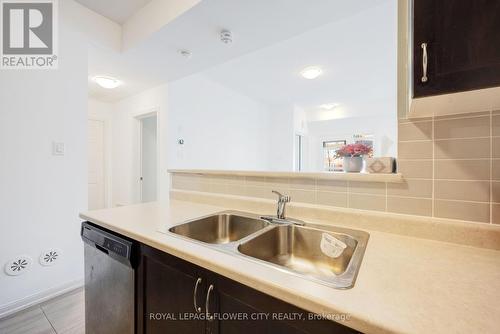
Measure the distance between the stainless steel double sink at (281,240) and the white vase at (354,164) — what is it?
1.19 ft

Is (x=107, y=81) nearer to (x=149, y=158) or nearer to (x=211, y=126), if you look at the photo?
(x=211, y=126)

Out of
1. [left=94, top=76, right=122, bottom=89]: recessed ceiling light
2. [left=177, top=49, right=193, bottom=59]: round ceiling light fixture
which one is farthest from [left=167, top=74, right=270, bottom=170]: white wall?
[left=177, top=49, right=193, bottom=59]: round ceiling light fixture

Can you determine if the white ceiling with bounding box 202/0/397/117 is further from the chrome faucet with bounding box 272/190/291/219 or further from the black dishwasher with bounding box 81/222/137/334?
the black dishwasher with bounding box 81/222/137/334

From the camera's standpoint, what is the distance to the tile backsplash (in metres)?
0.79

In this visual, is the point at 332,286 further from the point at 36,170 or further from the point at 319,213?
the point at 36,170

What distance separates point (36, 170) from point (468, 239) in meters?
2.71

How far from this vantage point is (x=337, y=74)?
10.8 feet

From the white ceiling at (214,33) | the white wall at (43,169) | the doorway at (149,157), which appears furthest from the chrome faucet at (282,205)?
the doorway at (149,157)

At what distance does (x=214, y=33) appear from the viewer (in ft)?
6.09

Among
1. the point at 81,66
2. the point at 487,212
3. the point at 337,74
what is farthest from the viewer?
the point at 337,74

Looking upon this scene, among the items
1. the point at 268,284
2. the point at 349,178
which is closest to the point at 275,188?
the point at 349,178

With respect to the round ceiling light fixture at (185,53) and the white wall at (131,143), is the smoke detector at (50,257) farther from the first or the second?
the round ceiling light fixture at (185,53)

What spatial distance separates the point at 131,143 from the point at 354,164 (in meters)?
3.55

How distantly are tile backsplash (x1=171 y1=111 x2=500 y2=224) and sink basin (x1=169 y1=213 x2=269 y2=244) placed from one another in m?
0.47
